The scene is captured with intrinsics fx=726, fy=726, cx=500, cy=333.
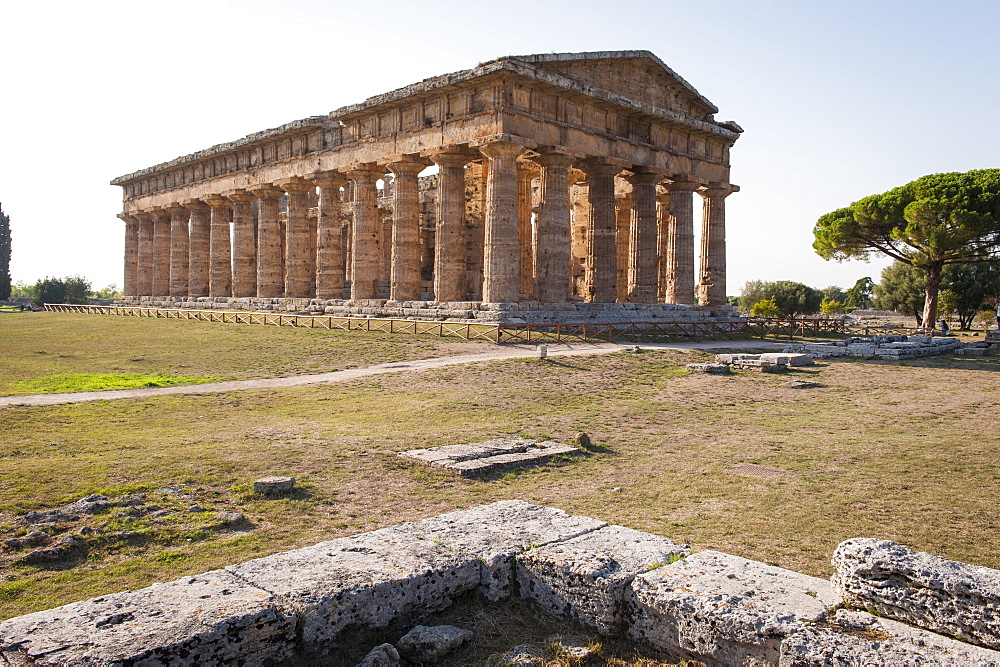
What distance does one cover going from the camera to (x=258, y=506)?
23.7ft

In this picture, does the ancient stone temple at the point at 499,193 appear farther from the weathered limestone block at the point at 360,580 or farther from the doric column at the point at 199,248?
the weathered limestone block at the point at 360,580

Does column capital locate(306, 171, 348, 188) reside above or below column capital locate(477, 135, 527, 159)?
above

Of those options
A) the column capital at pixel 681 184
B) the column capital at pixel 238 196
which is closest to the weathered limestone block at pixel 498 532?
the column capital at pixel 681 184

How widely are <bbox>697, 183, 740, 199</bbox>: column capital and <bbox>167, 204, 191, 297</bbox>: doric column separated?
33813 mm

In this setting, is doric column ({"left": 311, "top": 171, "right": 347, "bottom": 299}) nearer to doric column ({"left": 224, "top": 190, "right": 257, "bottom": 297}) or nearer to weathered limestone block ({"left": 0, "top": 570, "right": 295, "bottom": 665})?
doric column ({"left": 224, "top": 190, "right": 257, "bottom": 297})

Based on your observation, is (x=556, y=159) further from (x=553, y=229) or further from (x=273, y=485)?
(x=273, y=485)

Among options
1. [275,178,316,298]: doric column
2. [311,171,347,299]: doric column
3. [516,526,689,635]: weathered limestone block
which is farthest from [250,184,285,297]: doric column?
[516,526,689,635]: weathered limestone block

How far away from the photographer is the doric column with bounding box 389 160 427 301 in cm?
3150

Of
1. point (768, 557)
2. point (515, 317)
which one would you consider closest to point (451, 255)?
point (515, 317)

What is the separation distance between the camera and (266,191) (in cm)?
4047

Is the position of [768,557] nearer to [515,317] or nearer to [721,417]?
[721,417]

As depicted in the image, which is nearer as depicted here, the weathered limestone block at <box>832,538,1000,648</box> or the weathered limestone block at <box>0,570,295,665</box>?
the weathered limestone block at <box>0,570,295,665</box>

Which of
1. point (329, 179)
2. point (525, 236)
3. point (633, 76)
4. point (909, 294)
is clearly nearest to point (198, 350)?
point (329, 179)

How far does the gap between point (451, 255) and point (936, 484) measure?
23199 mm
